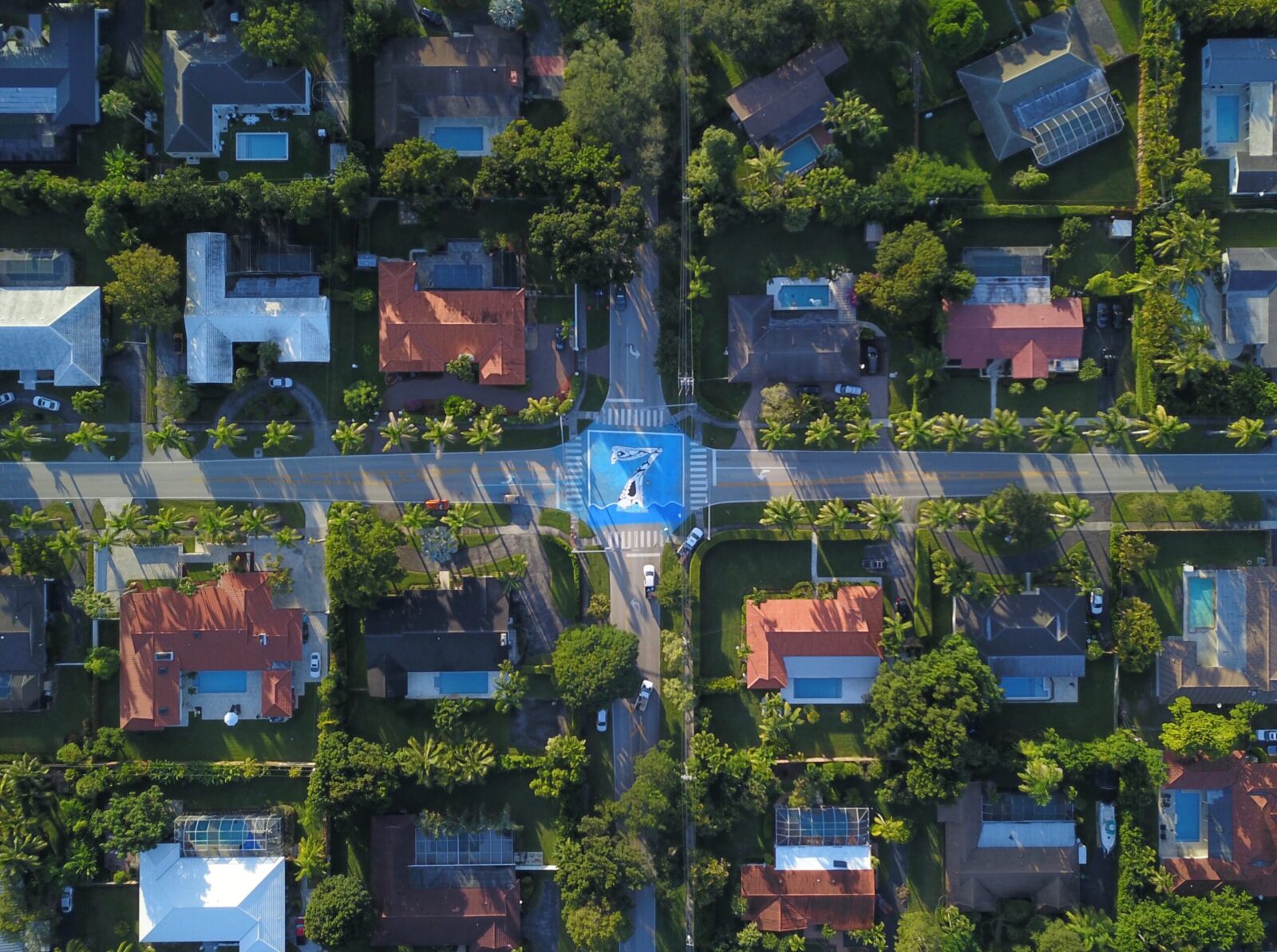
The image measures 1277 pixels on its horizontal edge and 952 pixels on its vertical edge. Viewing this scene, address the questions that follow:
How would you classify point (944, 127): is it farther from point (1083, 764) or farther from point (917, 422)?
point (1083, 764)

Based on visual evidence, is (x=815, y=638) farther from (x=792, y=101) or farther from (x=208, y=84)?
(x=208, y=84)

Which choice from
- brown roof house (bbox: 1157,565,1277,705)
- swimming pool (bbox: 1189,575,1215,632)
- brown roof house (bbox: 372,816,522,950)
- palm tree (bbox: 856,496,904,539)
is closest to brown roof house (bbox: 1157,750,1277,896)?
brown roof house (bbox: 1157,565,1277,705)

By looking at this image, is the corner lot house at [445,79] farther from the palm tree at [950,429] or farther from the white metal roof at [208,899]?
the white metal roof at [208,899]

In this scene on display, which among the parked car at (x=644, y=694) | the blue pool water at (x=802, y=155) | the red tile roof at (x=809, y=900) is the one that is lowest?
the red tile roof at (x=809, y=900)

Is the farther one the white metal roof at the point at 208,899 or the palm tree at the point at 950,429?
the white metal roof at the point at 208,899

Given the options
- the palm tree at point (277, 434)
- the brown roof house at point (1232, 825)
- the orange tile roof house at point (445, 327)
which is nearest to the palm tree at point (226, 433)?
the palm tree at point (277, 434)

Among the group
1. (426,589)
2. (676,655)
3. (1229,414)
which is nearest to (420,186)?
(426,589)

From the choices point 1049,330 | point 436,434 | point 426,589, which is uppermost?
point 1049,330
